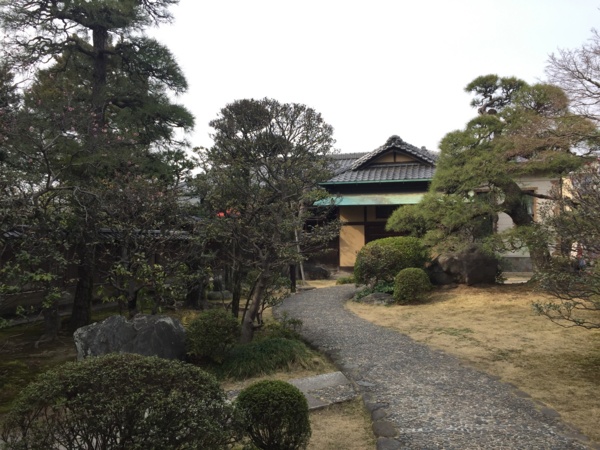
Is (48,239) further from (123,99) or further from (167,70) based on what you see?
(167,70)

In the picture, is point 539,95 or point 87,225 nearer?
point 87,225

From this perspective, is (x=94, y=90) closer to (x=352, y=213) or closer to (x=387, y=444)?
(x=387, y=444)

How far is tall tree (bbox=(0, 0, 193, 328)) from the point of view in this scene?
7.43 metres

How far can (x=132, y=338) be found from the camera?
236 inches

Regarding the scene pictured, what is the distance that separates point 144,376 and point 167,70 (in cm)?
820

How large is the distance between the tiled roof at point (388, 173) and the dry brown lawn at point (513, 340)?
21.4ft

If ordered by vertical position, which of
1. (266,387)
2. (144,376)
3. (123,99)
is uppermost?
(123,99)

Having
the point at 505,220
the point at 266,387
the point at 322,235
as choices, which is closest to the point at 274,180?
the point at 322,235

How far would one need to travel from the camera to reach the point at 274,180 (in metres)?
7.71

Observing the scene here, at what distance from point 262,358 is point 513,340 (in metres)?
4.37

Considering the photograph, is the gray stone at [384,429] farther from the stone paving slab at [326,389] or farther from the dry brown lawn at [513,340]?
the dry brown lawn at [513,340]

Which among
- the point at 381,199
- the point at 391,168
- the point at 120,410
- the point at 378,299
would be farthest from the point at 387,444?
the point at 391,168

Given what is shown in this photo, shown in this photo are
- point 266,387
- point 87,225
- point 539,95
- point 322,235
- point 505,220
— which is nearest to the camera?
point 266,387

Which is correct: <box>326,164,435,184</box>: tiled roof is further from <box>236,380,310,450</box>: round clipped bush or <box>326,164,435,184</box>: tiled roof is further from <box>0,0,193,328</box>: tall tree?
<box>236,380,310,450</box>: round clipped bush
